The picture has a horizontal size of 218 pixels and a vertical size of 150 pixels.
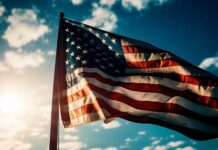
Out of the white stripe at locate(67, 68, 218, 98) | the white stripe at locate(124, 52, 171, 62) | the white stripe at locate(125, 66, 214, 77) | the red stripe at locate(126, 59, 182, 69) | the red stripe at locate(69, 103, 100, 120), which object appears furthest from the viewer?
the white stripe at locate(124, 52, 171, 62)

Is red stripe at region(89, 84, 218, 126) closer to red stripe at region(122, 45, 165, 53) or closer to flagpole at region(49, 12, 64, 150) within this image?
flagpole at region(49, 12, 64, 150)

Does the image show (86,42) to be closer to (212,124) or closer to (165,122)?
(165,122)

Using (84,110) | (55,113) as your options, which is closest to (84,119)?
(84,110)

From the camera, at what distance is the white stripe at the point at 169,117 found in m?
7.73

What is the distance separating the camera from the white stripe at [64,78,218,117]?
25.5ft

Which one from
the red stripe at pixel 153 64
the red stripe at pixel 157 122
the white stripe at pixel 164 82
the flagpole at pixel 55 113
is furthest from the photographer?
the red stripe at pixel 153 64

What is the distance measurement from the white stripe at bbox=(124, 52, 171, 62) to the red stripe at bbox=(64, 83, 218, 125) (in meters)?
1.17

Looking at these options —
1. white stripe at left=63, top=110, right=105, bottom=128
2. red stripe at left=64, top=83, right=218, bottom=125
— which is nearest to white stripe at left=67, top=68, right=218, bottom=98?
red stripe at left=64, top=83, right=218, bottom=125

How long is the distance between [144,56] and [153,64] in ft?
1.24

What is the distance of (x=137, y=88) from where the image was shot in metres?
8.66

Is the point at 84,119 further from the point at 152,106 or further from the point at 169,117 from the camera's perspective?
the point at 169,117

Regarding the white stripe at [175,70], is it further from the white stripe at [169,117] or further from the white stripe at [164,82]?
the white stripe at [169,117]

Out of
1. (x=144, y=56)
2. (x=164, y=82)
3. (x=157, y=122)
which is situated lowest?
(x=157, y=122)

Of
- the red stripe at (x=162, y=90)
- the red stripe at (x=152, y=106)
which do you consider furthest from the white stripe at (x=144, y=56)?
the red stripe at (x=152, y=106)
